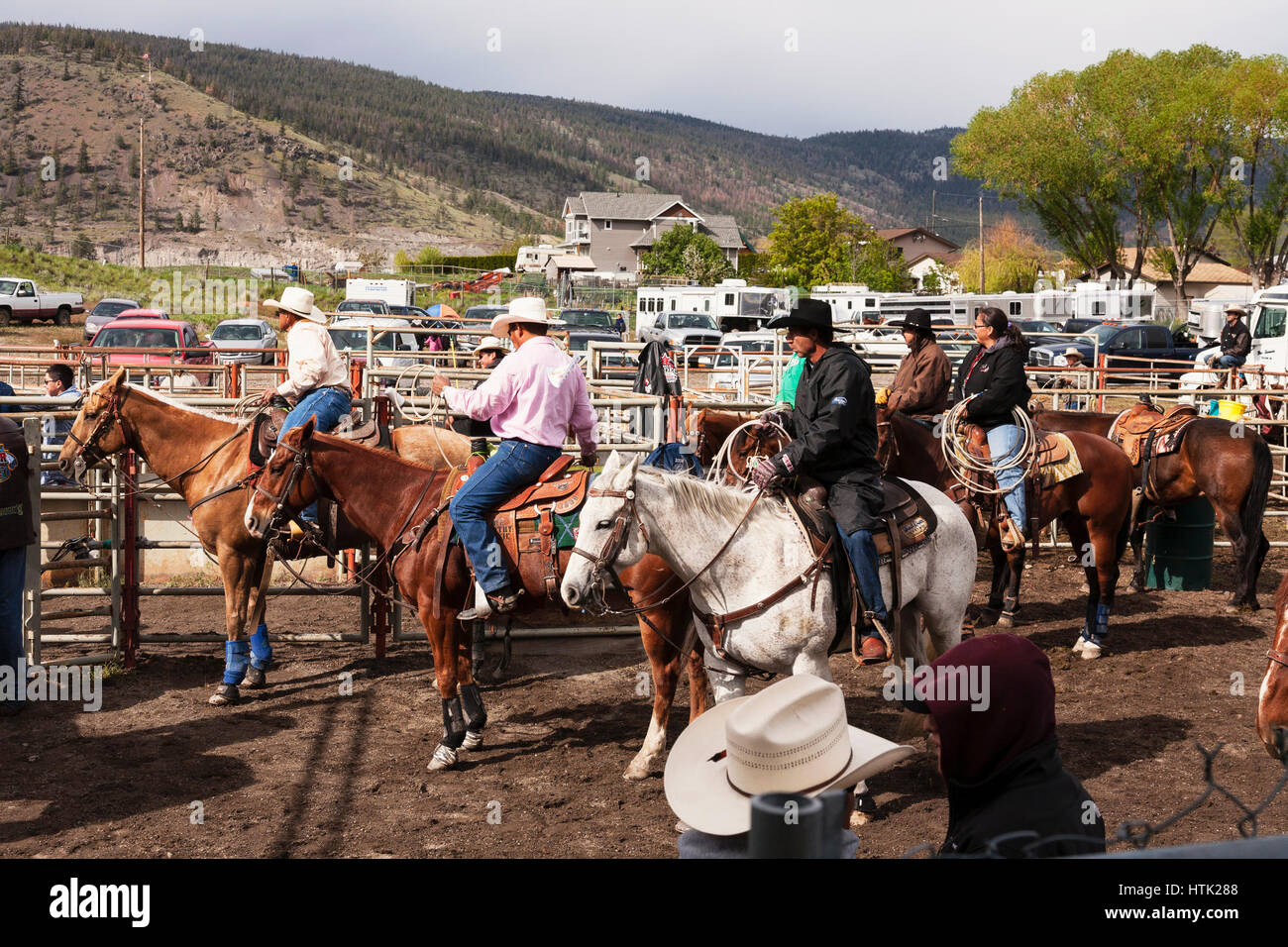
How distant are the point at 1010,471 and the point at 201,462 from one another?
19.8 feet

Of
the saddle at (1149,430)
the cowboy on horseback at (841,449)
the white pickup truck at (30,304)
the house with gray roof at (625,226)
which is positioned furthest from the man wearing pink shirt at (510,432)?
the house with gray roof at (625,226)

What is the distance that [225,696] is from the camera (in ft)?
25.1

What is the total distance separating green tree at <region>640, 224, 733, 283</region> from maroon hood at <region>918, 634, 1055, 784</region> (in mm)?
66312

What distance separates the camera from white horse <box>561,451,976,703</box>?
5.35 m

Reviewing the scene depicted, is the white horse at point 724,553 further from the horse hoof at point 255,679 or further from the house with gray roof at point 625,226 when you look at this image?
the house with gray roof at point 625,226

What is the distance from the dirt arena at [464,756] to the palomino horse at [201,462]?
0.55 metres

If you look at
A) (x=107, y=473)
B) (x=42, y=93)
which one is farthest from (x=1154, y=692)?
(x=42, y=93)

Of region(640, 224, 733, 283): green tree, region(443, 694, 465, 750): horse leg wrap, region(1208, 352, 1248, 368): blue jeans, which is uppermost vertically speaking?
region(640, 224, 733, 283): green tree

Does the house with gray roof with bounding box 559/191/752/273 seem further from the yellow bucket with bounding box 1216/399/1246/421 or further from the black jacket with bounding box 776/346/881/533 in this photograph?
the black jacket with bounding box 776/346/881/533

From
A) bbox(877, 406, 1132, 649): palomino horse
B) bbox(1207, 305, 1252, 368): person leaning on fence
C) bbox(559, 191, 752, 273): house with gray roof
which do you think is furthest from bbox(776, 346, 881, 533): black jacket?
bbox(559, 191, 752, 273): house with gray roof

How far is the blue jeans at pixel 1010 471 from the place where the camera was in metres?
9.10

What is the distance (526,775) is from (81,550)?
5211 mm
